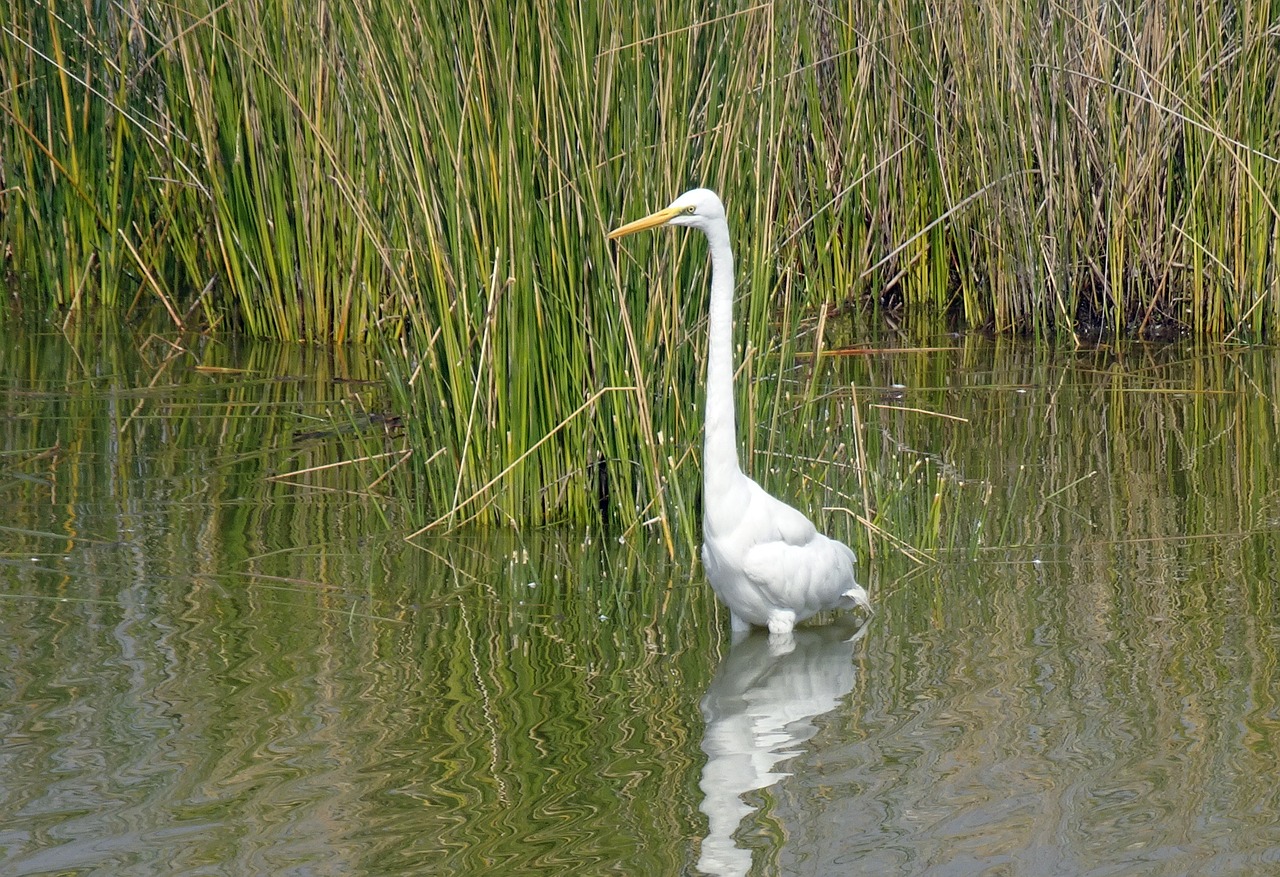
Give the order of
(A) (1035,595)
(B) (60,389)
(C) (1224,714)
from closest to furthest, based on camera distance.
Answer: (C) (1224,714), (A) (1035,595), (B) (60,389)

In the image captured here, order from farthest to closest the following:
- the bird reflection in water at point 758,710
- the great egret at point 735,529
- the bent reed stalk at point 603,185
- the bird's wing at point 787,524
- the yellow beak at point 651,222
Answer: the bent reed stalk at point 603,185 → the bird's wing at point 787,524 → the great egret at point 735,529 → the yellow beak at point 651,222 → the bird reflection in water at point 758,710

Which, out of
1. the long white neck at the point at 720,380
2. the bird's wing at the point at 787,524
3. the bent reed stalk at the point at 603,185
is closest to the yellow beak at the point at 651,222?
the long white neck at the point at 720,380

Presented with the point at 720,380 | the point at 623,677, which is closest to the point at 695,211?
the point at 720,380

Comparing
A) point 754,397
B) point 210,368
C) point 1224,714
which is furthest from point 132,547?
point 1224,714

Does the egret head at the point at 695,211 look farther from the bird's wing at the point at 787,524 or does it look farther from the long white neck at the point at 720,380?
the bird's wing at the point at 787,524

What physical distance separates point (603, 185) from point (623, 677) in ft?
4.39

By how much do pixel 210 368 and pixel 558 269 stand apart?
2.60 metres

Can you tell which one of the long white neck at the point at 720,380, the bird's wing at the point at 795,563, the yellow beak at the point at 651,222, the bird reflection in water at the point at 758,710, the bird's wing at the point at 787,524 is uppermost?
the yellow beak at the point at 651,222

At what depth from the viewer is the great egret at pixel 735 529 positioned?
142 inches

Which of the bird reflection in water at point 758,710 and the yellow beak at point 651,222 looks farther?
the yellow beak at point 651,222

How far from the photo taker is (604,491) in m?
4.50

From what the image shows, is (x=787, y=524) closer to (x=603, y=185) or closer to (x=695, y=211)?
(x=695, y=211)

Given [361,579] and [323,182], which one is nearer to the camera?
[361,579]

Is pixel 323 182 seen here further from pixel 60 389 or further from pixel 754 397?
pixel 754 397
